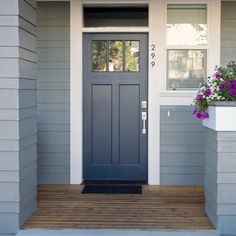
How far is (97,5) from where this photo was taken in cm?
611

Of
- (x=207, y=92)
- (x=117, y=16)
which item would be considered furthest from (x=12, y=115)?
(x=117, y=16)

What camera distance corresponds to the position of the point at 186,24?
6.05 m

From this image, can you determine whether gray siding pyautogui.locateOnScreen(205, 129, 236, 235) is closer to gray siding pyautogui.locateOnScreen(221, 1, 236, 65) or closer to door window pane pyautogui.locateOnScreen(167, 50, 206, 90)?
door window pane pyautogui.locateOnScreen(167, 50, 206, 90)

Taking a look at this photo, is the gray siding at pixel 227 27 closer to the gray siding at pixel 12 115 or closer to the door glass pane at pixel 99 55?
the door glass pane at pixel 99 55

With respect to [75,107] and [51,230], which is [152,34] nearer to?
[75,107]

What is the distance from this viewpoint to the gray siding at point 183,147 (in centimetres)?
608

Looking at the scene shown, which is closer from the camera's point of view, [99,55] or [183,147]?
[183,147]

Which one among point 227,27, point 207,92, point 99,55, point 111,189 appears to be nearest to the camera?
point 207,92

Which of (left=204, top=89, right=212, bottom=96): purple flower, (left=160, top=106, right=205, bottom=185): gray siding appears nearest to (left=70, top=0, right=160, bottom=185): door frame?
(left=160, top=106, right=205, bottom=185): gray siding

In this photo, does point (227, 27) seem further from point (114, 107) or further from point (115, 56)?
point (114, 107)

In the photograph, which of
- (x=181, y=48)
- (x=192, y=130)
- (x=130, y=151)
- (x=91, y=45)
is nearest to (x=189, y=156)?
(x=192, y=130)

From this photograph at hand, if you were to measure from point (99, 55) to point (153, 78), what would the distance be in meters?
0.81

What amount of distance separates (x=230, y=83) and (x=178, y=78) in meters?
1.92

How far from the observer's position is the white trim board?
19.6ft
